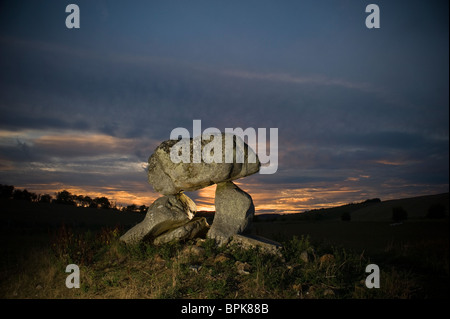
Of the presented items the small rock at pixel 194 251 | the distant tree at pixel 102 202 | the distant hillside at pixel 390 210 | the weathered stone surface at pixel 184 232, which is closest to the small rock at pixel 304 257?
the small rock at pixel 194 251

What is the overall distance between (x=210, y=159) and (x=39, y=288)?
6.91 metres

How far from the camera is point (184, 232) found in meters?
12.6

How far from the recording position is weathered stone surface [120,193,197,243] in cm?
1260

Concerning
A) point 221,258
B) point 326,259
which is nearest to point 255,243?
point 221,258

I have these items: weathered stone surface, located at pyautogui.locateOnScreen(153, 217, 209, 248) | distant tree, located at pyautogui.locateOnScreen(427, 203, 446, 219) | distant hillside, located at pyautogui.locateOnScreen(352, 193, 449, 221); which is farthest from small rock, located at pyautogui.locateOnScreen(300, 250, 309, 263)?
distant hillside, located at pyautogui.locateOnScreen(352, 193, 449, 221)

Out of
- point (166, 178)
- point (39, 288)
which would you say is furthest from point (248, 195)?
point (39, 288)

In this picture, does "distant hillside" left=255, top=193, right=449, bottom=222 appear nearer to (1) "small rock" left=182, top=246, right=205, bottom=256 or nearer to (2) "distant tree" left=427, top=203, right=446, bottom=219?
(2) "distant tree" left=427, top=203, right=446, bottom=219

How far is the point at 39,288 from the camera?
33.7 feet

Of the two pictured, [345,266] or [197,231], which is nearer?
[345,266]

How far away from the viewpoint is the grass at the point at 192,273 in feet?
29.2

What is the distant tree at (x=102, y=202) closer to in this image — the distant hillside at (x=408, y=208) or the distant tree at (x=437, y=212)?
the distant hillside at (x=408, y=208)

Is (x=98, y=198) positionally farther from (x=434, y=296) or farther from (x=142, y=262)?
(x=434, y=296)

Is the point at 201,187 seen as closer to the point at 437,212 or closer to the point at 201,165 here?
the point at 201,165

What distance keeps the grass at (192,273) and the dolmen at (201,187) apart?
2.01 ft
